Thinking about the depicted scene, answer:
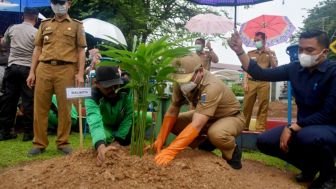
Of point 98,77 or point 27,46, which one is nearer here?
point 98,77

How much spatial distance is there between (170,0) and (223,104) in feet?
52.1

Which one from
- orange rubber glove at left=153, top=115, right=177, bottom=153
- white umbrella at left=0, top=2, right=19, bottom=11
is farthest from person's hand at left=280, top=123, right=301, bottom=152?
white umbrella at left=0, top=2, right=19, bottom=11

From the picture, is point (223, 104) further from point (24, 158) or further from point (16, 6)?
point (16, 6)

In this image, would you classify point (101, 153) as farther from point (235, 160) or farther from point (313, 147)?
point (313, 147)

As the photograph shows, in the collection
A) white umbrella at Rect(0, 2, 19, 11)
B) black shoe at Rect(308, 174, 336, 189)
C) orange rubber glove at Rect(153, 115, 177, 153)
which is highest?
white umbrella at Rect(0, 2, 19, 11)

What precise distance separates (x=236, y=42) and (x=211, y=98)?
0.65 meters

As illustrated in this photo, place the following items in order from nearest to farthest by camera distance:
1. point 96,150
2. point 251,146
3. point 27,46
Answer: point 96,150 < point 251,146 < point 27,46

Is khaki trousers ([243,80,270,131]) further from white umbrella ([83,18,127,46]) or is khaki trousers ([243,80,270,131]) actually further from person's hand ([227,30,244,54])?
white umbrella ([83,18,127,46])

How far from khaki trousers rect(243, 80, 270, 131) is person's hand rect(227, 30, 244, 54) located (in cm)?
259

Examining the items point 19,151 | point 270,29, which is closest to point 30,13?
point 19,151

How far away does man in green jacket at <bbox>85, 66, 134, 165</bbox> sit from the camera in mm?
3116

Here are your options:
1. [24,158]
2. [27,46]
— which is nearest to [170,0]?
[27,46]

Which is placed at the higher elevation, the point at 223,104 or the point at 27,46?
the point at 27,46

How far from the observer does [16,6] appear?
8016 millimetres
